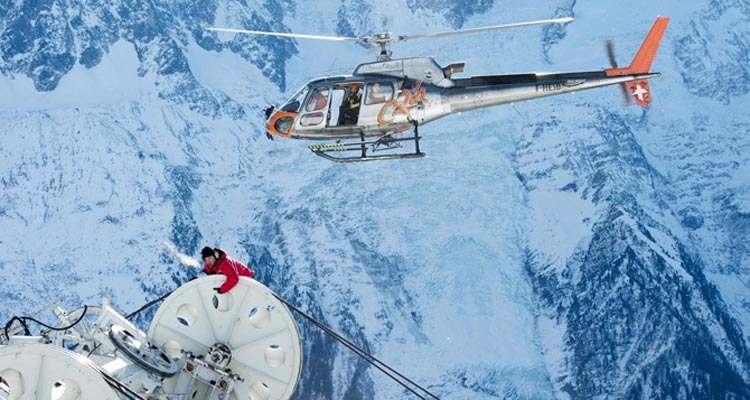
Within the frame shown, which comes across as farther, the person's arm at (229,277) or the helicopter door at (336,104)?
the helicopter door at (336,104)

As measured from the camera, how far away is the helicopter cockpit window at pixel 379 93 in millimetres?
47812

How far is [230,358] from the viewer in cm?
2648

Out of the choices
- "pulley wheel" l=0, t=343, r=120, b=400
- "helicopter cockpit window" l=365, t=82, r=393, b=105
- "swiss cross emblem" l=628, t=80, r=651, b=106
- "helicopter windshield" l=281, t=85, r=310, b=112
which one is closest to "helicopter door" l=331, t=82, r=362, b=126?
"helicopter cockpit window" l=365, t=82, r=393, b=105

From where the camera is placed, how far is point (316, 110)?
48.7 m

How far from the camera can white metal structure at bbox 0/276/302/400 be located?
948 inches

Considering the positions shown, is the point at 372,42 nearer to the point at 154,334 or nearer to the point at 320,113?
the point at 320,113

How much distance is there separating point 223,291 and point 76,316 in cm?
312

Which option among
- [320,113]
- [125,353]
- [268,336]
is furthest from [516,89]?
[125,353]

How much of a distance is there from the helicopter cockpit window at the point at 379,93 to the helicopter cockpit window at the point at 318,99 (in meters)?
1.84

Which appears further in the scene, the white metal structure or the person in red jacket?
the person in red jacket

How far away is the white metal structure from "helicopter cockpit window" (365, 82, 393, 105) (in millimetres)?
22460

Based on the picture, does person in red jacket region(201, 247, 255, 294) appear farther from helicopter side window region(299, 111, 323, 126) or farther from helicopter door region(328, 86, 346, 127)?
helicopter side window region(299, 111, 323, 126)

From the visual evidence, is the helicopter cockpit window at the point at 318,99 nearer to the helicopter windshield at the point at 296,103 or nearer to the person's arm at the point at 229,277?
the helicopter windshield at the point at 296,103

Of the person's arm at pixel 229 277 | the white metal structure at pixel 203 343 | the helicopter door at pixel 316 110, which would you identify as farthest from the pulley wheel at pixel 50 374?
the helicopter door at pixel 316 110
